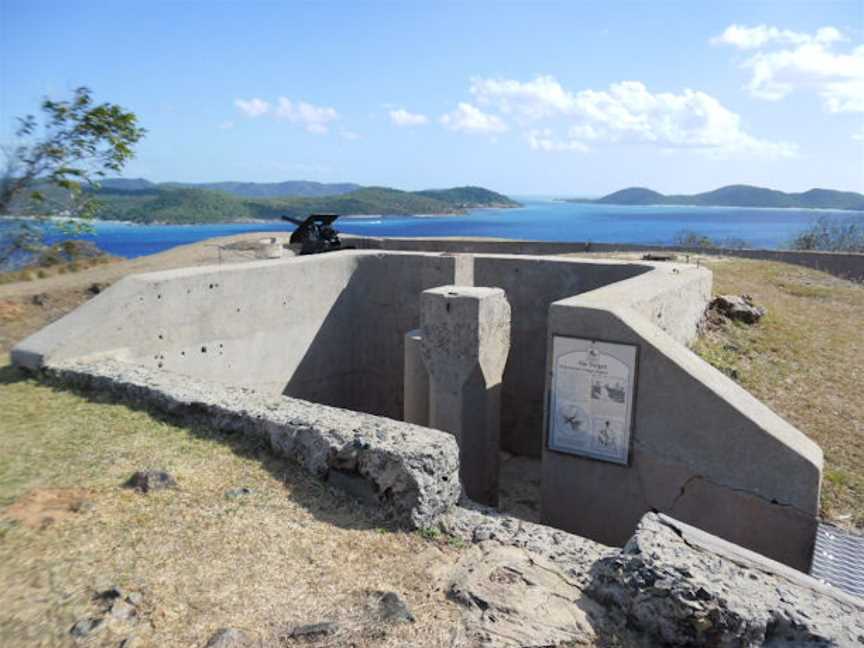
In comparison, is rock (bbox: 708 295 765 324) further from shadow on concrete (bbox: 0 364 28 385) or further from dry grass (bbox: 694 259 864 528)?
shadow on concrete (bbox: 0 364 28 385)

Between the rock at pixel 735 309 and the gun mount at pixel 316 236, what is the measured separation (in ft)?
31.5

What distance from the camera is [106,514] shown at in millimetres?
4625

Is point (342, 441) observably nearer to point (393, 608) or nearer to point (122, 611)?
point (393, 608)

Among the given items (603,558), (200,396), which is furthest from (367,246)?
(603,558)

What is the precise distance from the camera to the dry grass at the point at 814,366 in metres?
7.68

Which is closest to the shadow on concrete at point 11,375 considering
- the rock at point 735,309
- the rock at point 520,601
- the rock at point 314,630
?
the rock at point 314,630

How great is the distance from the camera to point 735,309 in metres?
11.7

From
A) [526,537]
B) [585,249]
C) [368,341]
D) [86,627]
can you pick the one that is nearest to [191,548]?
[86,627]

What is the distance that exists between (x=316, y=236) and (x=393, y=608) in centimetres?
1439

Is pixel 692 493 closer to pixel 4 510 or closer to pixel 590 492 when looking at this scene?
pixel 590 492

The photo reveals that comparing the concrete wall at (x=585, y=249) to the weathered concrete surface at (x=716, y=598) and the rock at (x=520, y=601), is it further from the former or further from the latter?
the weathered concrete surface at (x=716, y=598)

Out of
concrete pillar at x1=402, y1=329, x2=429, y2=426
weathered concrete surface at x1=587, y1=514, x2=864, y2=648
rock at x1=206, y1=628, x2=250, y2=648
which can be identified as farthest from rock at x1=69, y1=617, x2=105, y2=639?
concrete pillar at x1=402, y1=329, x2=429, y2=426

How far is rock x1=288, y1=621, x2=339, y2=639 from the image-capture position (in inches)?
138

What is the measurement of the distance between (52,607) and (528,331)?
8.20 meters
